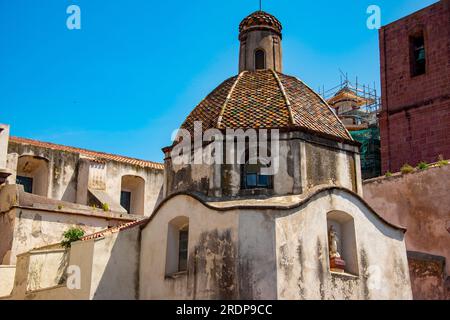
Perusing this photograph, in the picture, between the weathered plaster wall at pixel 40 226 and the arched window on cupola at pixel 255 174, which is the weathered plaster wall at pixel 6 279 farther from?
the arched window on cupola at pixel 255 174

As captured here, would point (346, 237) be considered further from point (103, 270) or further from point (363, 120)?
point (363, 120)

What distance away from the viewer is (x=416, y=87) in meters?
26.1

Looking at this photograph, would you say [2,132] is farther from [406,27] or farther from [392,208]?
[406,27]

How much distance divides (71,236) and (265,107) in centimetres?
813

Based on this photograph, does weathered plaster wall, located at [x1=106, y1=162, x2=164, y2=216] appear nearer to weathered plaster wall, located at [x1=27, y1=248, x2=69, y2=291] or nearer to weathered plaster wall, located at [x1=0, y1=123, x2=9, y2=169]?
weathered plaster wall, located at [x1=0, y1=123, x2=9, y2=169]

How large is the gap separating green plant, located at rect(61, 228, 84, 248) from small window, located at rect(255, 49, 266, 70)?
308 inches

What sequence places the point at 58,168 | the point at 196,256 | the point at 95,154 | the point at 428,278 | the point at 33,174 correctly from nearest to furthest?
the point at 196,256 < the point at 428,278 < the point at 58,168 < the point at 33,174 < the point at 95,154

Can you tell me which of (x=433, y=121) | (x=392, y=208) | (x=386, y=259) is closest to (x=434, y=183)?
(x=392, y=208)

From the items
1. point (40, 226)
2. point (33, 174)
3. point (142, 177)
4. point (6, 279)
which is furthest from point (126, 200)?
point (6, 279)

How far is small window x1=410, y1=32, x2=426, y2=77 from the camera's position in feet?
86.9

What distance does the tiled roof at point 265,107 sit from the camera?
15.1 meters

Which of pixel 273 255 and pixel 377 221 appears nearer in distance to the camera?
pixel 273 255

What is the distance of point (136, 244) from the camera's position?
51.7 feet

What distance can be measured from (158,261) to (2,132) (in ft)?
31.6
